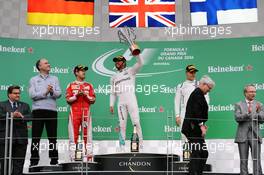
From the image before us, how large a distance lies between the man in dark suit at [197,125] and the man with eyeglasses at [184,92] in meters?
2.44

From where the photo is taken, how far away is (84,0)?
46.9 ft

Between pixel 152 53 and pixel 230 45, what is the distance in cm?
147

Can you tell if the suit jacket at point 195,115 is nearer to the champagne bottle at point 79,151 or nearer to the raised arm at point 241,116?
the raised arm at point 241,116

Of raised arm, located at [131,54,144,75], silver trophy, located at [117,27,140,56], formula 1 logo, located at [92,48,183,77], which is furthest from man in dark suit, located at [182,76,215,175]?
silver trophy, located at [117,27,140,56]

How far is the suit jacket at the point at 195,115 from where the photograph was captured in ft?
33.1

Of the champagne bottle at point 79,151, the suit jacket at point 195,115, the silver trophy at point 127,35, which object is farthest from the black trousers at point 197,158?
the silver trophy at point 127,35

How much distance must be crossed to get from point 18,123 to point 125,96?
8.36 ft

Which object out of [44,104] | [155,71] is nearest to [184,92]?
[155,71]

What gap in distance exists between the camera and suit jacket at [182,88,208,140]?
10.1 meters

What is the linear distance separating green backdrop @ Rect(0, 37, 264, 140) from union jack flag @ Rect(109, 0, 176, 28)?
1.38 feet

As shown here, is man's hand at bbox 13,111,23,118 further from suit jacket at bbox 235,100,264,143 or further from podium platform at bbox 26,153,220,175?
suit jacket at bbox 235,100,264,143

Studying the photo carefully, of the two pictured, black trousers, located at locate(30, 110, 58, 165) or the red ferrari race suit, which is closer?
black trousers, located at locate(30, 110, 58, 165)

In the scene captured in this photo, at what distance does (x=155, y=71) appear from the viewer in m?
14.0

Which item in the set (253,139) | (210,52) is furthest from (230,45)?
(253,139)
